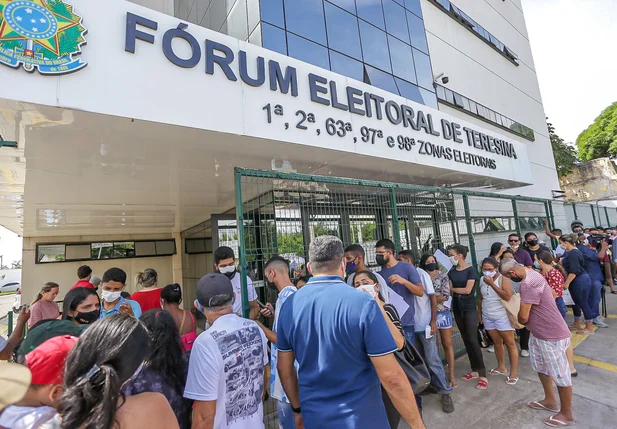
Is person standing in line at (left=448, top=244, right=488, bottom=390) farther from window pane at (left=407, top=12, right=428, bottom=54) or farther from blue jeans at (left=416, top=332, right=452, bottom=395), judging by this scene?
window pane at (left=407, top=12, right=428, bottom=54)

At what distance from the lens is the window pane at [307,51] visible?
5.95 metres

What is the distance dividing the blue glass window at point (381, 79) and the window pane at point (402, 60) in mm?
445

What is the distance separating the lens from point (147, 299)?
3424mm

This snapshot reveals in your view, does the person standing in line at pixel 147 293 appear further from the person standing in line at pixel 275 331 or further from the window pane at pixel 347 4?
the window pane at pixel 347 4

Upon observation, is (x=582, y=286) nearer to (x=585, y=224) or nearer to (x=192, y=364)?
(x=192, y=364)

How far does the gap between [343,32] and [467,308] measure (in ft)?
21.1

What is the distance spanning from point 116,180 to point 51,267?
743cm

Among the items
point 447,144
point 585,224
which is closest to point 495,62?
point 585,224

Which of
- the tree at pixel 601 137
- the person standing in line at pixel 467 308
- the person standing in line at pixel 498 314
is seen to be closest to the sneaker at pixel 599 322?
the person standing in line at pixel 498 314

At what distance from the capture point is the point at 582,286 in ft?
18.1

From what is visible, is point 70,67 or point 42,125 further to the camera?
point 42,125

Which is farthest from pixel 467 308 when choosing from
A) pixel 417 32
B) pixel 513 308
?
pixel 417 32

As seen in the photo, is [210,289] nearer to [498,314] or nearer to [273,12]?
[498,314]

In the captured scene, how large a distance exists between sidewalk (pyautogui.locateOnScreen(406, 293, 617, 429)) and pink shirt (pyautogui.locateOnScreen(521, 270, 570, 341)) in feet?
2.72
